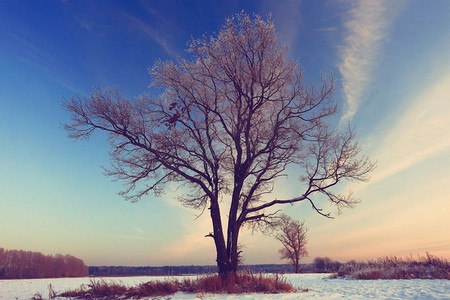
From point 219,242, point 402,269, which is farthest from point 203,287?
point 402,269

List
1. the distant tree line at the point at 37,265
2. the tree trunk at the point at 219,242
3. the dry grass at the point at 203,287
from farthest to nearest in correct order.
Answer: the distant tree line at the point at 37,265 → the tree trunk at the point at 219,242 → the dry grass at the point at 203,287

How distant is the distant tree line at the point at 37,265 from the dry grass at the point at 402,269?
4339 centimetres

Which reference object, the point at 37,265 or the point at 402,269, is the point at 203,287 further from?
the point at 37,265

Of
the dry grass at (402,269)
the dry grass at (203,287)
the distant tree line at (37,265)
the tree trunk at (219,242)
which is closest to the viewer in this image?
the dry grass at (203,287)

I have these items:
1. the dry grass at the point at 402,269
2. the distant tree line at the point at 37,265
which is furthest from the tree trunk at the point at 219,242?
the distant tree line at the point at 37,265

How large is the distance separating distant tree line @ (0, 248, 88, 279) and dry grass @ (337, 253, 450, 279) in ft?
142

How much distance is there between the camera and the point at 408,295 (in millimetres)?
10562

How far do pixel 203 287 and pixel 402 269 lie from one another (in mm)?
15800

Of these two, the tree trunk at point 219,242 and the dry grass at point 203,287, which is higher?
the tree trunk at point 219,242

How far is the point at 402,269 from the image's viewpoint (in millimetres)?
19703

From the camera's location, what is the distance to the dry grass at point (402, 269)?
18.0 meters

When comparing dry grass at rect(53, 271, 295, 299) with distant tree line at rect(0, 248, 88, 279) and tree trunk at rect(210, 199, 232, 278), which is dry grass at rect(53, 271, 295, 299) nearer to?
tree trunk at rect(210, 199, 232, 278)

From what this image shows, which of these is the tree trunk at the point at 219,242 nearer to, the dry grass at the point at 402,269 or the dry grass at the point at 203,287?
the dry grass at the point at 203,287

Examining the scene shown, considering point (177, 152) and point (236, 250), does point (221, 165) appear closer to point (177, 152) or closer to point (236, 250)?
point (177, 152)
